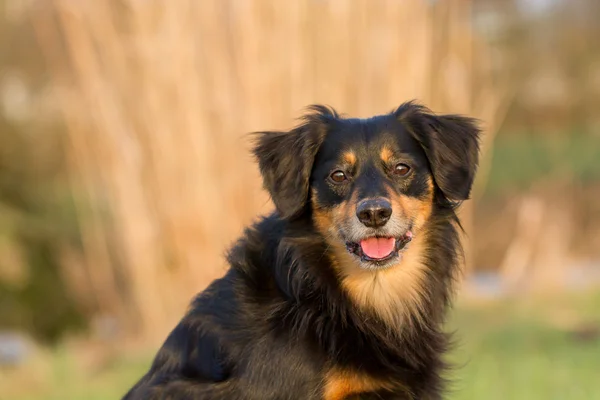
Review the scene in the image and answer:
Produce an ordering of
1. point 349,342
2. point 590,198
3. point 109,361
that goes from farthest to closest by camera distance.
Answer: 1. point 590,198
2. point 109,361
3. point 349,342

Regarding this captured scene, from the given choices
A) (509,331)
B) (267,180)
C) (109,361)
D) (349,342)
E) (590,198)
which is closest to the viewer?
(349,342)

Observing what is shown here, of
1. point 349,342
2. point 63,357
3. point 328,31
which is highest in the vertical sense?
point 328,31

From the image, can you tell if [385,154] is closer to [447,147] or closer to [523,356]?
[447,147]

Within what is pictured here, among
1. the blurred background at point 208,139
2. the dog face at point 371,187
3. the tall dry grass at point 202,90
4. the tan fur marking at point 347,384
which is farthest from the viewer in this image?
the tall dry grass at point 202,90

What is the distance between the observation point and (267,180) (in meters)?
3.83

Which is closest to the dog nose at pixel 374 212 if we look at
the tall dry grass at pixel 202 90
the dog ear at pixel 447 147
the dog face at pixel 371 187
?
the dog face at pixel 371 187

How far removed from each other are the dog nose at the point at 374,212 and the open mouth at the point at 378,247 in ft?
0.37

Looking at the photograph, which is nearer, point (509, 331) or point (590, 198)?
point (509, 331)

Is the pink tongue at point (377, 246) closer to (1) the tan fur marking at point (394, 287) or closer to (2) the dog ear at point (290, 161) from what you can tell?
(1) the tan fur marking at point (394, 287)

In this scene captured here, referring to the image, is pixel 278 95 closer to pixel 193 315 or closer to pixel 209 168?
pixel 209 168

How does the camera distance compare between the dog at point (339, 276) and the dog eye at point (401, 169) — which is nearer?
the dog at point (339, 276)

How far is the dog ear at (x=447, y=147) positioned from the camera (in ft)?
12.5

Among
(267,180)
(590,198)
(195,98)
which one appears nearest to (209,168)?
(195,98)

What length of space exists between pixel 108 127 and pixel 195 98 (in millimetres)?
957
